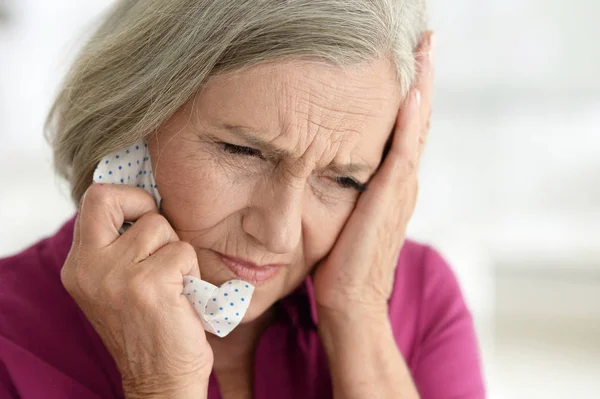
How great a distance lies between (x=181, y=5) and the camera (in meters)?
1.54

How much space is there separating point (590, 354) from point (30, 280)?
2.69 meters

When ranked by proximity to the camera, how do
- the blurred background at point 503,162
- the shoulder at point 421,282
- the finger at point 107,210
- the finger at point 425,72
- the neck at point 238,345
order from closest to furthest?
the finger at point 107,210, the finger at point 425,72, the neck at point 238,345, the shoulder at point 421,282, the blurred background at point 503,162

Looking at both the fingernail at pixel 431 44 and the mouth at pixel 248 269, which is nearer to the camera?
the mouth at pixel 248 269

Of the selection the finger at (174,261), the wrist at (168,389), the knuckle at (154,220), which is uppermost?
the knuckle at (154,220)

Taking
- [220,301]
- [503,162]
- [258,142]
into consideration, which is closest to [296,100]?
[258,142]

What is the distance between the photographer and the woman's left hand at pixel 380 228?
71.5 inches

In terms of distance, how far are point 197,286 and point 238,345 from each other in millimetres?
435

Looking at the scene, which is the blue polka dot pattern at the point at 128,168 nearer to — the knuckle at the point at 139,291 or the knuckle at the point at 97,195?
the knuckle at the point at 97,195

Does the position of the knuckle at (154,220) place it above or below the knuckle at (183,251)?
above

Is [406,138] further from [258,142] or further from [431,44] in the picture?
[258,142]

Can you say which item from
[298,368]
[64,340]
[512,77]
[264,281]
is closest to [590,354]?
[512,77]

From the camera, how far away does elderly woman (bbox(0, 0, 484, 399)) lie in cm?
151

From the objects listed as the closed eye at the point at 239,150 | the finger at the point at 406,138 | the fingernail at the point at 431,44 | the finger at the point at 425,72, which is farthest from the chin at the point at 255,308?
the fingernail at the point at 431,44

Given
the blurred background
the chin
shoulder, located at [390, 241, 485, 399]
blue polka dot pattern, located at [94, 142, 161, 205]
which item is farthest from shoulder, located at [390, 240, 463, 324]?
the blurred background
